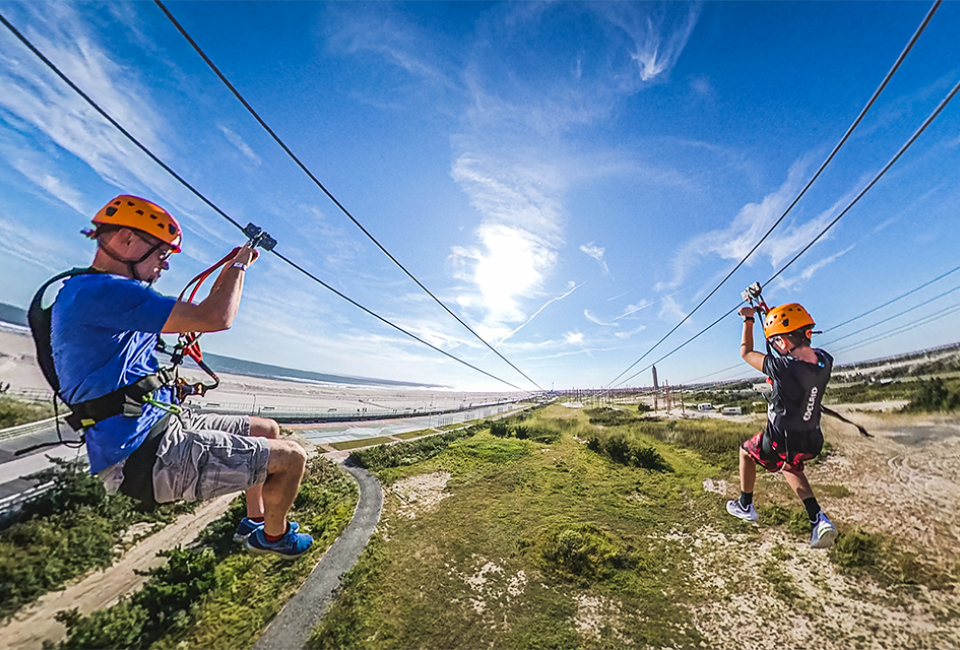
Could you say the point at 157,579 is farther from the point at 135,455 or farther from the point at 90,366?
the point at 90,366

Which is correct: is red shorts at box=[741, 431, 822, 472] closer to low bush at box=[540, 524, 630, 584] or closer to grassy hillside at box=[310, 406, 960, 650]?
grassy hillside at box=[310, 406, 960, 650]

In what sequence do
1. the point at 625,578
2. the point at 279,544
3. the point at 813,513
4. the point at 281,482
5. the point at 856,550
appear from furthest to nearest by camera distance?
the point at 625,578
the point at 856,550
the point at 813,513
the point at 279,544
the point at 281,482

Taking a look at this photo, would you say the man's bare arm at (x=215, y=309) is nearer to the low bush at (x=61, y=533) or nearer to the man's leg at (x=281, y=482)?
the man's leg at (x=281, y=482)

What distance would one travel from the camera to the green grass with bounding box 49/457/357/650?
4910 millimetres

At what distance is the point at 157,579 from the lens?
5930 millimetres

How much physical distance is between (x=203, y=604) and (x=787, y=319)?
10410mm

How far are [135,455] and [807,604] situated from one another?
30.7 ft

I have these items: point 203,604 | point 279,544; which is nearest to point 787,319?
point 279,544

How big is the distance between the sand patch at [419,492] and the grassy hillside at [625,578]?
0.37 feet

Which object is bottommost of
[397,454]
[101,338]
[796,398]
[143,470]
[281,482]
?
[397,454]

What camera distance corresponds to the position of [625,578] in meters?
6.31

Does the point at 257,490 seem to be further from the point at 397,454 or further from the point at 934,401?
the point at 934,401

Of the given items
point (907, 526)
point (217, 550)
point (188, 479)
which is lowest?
point (217, 550)

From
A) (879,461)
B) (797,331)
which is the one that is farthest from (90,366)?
(879,461)
